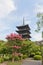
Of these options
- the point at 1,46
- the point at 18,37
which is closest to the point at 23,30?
the point at 1,46

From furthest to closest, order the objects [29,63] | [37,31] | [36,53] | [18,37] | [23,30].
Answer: [23,30], [36,53], [18,37], [29,63], [37,31]

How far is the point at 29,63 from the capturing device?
24.6 m

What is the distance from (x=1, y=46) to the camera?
3058 cm

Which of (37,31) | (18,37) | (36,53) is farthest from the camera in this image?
(36,53)

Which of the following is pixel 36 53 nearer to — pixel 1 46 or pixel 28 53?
pixel 28 53

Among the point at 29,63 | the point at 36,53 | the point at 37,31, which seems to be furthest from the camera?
the point at 36,53

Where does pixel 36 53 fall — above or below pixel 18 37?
below

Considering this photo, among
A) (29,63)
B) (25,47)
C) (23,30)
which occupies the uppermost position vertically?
(23,30)

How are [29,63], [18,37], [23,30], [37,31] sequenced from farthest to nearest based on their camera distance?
[23,30], [18,37], [29,63], [37,31]

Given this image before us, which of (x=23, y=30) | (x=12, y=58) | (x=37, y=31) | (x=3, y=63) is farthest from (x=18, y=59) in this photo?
(x=23, y=30)

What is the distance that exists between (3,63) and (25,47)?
4.93m

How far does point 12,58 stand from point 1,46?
13.3 ft

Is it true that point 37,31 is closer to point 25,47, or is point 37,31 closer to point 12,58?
point 12,58

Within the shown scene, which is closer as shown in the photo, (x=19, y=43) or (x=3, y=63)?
(x=3, y=63)
